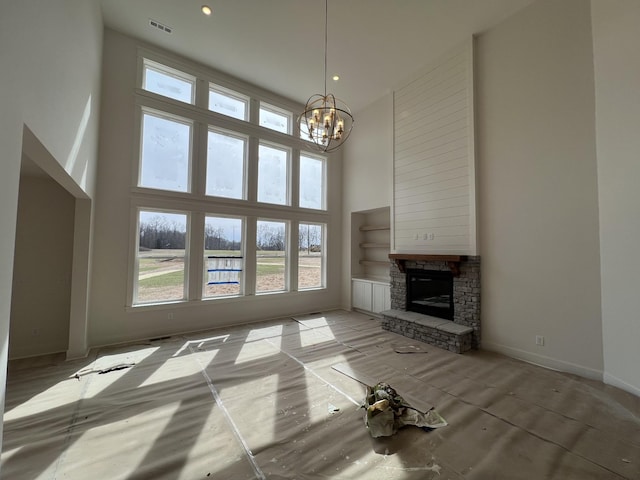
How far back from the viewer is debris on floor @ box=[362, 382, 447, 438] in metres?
2.34

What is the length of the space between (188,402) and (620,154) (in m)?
5.60

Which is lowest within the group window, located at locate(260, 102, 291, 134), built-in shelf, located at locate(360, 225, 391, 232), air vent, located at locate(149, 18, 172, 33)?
built-in shelf, located at locate(360, 225, 391, 232)

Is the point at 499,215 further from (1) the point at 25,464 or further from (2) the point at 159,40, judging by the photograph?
(2) the point at 159,40

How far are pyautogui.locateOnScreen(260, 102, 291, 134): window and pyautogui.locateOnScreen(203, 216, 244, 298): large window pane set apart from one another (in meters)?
2.46

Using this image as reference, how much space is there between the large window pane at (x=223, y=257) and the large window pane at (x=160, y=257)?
0.45 metres

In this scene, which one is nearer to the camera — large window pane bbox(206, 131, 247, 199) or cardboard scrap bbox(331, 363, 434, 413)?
Answer: cardboard scrap bbox(331, 363, 434, 413)

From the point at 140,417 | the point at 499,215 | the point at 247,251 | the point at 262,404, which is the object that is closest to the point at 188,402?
the point at 140,417

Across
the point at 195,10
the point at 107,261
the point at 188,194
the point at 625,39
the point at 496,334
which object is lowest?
the point at 496,334

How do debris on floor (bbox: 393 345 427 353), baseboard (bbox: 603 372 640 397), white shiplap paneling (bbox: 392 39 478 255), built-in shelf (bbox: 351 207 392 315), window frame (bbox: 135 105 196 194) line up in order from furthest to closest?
built-in shelf (bbox: 351 207 392 315) < window frame (bbox: 135 105 196 194) < white shiplap paneling (bbox: 392 39 478 255) < debris on floor (bbox: 393 345 427 353) < baseboard (bbox: 603 372 640 397)

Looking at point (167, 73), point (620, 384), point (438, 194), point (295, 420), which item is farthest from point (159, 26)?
point (620, 384)

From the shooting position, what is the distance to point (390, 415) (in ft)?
7.82

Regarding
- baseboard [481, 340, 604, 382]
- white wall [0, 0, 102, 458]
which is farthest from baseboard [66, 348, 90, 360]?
baseboard [481, 340, 604, 382]

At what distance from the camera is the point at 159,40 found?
4.78m

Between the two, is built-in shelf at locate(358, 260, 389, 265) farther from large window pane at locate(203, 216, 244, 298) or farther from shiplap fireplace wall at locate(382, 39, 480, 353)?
large window pane at locate(203, 216, 244, 298)
